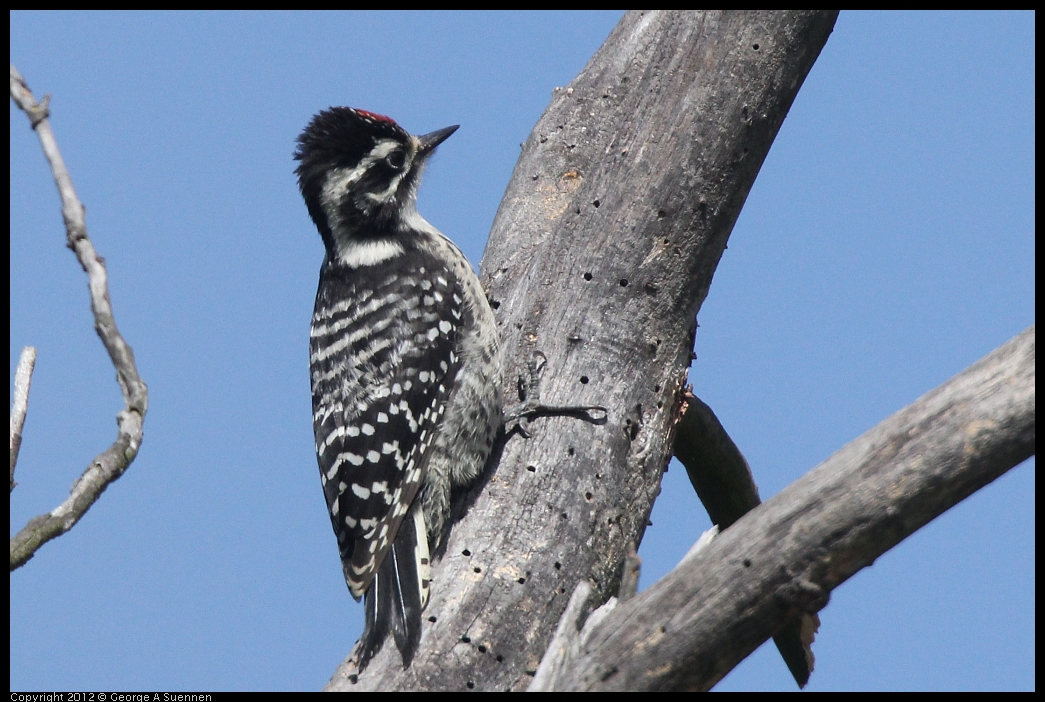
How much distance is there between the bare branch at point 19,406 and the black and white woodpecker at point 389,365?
147 cm

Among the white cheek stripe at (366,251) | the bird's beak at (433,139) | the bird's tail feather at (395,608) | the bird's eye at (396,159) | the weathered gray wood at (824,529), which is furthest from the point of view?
the bird's beak at (433,139)

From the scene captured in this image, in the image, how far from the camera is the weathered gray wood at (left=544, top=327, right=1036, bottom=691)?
2.69 m

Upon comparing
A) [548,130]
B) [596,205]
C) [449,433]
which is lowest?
[449,433]

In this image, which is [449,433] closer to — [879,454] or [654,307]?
[654,307]

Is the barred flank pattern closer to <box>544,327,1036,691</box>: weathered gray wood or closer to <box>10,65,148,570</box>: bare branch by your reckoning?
<box>544,327,1036,691</box>: weathered gray wood

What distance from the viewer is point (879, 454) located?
2.77 meters

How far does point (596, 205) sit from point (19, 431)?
261 centimetres

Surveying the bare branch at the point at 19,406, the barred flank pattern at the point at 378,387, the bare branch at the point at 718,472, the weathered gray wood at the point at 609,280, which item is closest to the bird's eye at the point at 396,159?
the barred flank pattern at the point at 378,387

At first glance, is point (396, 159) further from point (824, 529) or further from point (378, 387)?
point (824, 529)

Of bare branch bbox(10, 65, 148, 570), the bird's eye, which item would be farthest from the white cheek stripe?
bare branch bbox(10, 65, 148, 570)

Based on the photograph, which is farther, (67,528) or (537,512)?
(537,512)

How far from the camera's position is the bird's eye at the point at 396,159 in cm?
522

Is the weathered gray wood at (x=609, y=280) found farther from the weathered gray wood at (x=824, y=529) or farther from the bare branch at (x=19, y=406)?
the bare branch at (x=19, y=406)

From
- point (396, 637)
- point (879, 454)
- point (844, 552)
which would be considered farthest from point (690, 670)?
point (396, 637)
